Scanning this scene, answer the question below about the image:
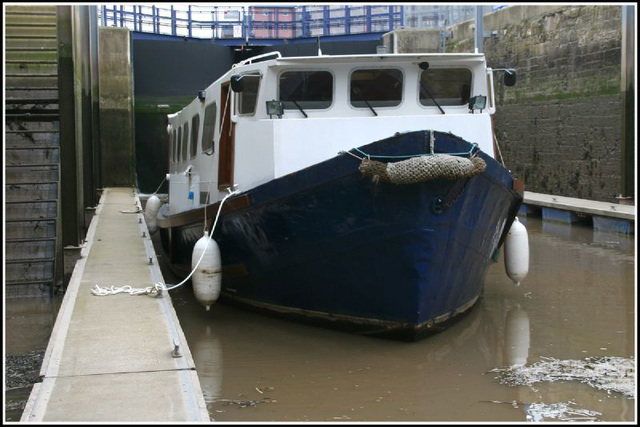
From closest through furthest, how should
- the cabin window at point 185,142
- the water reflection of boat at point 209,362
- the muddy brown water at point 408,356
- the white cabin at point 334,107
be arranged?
the muddy brown water at point 408,356 < the water reflection of boat at point 209,362 < the white cabin at point 334,107 < the cabin window at point 185,142

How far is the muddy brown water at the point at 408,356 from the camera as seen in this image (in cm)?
504

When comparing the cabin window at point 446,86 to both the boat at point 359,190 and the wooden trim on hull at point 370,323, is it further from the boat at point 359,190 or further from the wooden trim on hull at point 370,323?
the wooden trim on hull at point 370,323

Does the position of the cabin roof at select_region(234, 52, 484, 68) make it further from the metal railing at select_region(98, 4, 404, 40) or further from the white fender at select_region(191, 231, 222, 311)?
the metal railing at select_region(98, 4, 404, 40)

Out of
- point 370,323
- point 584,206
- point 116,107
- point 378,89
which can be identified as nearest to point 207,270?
point 370,323

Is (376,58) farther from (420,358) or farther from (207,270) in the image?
(420,358)

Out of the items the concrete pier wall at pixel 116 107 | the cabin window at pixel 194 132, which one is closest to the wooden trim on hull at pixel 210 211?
the cabin window at pixel 194 132

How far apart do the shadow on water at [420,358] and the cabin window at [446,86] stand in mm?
2008

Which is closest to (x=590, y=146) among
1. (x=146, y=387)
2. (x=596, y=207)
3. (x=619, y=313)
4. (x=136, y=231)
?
(x=596, y=207)

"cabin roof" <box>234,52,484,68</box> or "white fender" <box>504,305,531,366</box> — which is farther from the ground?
"cabin roof" <box>234,52,484,68</box>

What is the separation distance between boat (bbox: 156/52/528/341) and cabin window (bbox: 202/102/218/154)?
183mm

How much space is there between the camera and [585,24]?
50.6 ft

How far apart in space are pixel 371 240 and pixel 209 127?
9.71 feet

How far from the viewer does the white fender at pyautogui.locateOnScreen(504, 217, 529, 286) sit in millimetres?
7629

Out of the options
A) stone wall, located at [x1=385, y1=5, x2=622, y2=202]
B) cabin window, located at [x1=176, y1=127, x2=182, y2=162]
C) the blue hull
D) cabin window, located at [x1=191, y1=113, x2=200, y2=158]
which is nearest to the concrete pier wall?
cabin window, located at [x1=176, y1=127, x2=182, y2=162]
